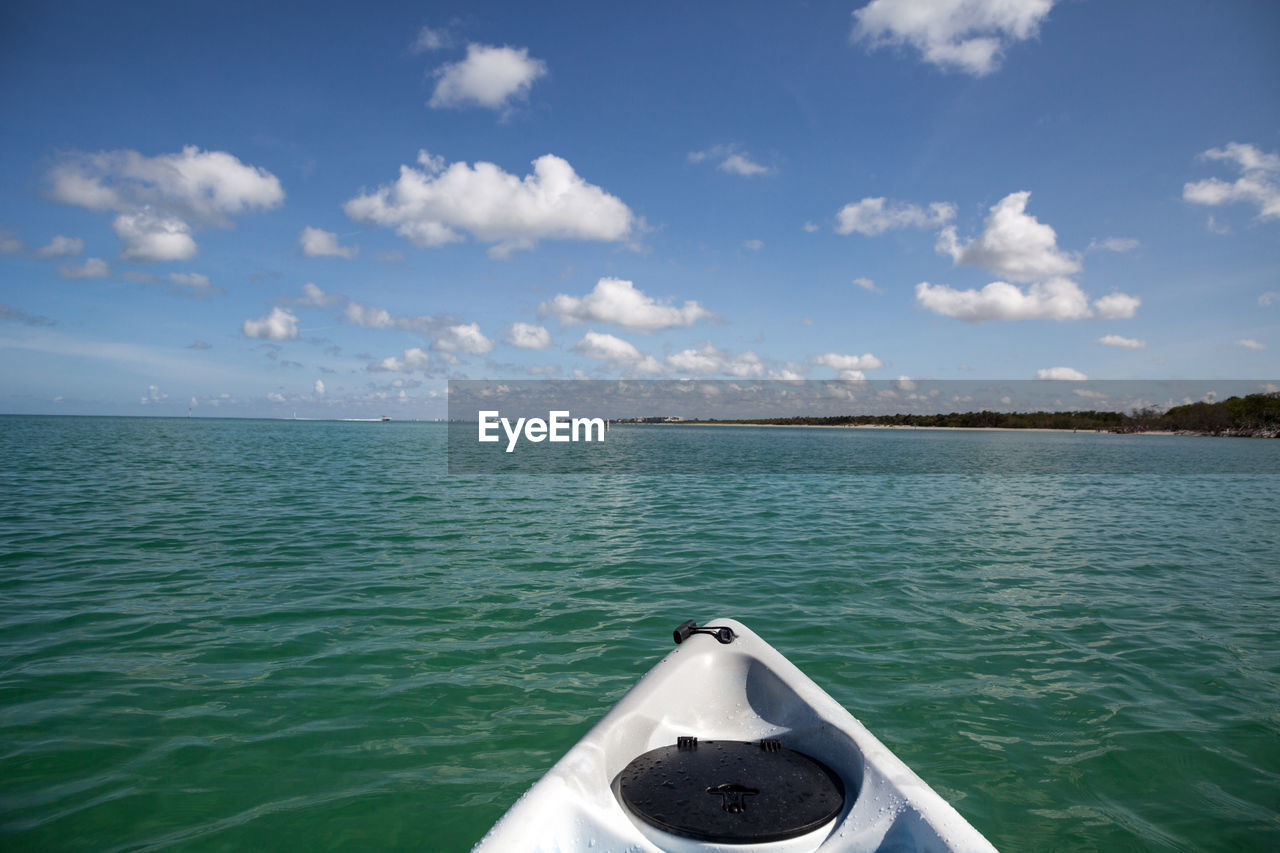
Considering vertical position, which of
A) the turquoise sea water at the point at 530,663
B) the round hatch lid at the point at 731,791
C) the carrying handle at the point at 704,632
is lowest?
the turquoise sea water at the point at 530,663

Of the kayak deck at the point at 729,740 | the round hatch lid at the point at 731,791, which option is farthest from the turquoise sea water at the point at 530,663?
the round hatch lid at the point at 731,791

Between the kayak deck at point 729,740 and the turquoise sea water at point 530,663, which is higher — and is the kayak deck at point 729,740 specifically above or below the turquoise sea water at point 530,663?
above

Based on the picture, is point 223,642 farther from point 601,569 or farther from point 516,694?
point 601,569

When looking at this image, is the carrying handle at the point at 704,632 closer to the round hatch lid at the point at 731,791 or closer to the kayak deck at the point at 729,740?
the kayak deck at the point at 729,740

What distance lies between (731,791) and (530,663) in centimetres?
425

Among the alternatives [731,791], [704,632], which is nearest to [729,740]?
[731,791]

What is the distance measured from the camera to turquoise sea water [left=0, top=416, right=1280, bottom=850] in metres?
4.98

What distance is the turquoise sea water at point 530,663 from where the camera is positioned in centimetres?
498

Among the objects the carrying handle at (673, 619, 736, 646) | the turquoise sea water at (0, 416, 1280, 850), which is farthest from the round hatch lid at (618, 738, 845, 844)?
the turquoise sea water at (0, 416, 1280, 850)

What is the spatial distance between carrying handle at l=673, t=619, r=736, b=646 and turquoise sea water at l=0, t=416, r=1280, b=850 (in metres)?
1.57

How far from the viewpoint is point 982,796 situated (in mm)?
5141

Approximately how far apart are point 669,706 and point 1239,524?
80.4 ft

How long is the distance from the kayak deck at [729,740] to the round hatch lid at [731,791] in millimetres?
56

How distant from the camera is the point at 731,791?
12.8ft
